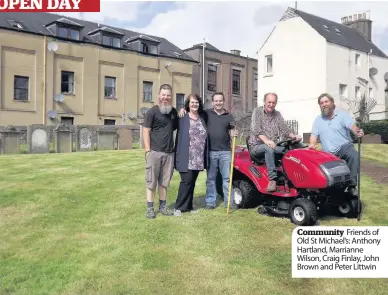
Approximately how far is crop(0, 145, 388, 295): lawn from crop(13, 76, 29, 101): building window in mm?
22892

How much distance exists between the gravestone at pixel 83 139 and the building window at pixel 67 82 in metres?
13.4

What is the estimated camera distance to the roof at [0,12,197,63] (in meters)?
30.1

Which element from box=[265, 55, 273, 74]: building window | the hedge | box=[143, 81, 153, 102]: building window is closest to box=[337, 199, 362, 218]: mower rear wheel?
the hedge

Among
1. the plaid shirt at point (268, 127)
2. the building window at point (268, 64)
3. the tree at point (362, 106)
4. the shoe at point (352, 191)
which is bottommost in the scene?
the shoe at point (352, 191)

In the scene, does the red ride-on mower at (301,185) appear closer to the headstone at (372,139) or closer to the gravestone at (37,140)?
the gravestone at (37,140)

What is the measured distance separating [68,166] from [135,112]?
74.5ft

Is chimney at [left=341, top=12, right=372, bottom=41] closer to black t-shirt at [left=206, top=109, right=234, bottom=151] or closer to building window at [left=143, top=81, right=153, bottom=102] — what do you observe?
building window at [left=143, top=81, right=153, bottom=102]

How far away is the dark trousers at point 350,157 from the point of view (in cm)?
661

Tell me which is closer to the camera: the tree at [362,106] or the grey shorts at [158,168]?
the grey shorts at [158,168]

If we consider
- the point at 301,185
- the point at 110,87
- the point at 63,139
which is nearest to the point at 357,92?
the point at 110,87

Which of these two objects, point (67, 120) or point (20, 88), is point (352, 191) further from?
point (67, 120)

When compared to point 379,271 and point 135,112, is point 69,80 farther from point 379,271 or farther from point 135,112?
point 379,271

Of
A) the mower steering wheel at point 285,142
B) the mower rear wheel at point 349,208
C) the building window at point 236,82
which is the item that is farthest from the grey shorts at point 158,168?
the building window at point 236,82

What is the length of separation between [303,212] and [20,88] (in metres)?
28.1
